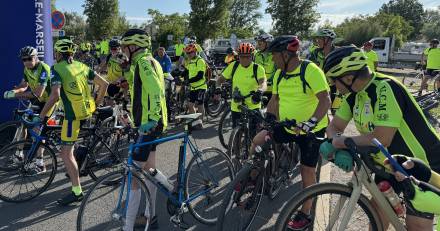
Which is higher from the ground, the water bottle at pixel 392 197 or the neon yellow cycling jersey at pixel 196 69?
the neon yellow cycling jersey at pixel 196 69

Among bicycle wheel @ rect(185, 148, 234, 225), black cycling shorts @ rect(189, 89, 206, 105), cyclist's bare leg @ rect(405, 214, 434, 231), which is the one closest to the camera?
cyclist's bare leg @ rect(405, 214, 434, 231)

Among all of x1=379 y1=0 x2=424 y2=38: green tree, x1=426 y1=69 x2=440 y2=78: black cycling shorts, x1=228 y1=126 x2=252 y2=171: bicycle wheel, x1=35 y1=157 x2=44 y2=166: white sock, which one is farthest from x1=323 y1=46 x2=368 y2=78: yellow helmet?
x1=379 y1=0 x2=424 y2=38: green tree

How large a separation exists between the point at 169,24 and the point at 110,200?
155 ft

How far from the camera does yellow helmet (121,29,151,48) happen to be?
3.82 meters

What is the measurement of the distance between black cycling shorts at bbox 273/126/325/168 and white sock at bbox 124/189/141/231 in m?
1.61

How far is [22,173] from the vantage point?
505 centimetres

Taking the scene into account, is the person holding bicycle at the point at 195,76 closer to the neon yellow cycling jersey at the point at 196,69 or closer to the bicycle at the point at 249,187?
the neon yellow cycling jersey at the point at 196,69

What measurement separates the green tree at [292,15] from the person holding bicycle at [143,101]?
39999 millimetres

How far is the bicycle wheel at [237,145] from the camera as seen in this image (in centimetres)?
570

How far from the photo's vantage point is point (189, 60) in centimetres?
926

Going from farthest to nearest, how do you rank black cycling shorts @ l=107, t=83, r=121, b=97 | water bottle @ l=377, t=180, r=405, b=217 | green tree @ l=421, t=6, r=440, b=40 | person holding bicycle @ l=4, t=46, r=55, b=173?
1. green tree @ l=421, t=6, r=440, b=40
2. black cycling shorts @ l=107, t=83, r=121, b=97
3. person holding bicycle @ l=4, t=46, r=55, b=173
4. water bottle @ l=377, t=180, r=405, b=217

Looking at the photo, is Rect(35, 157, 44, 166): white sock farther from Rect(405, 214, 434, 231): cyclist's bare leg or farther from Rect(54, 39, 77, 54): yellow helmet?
Rect(405, 214, 434, 231): cyclist's bare leg

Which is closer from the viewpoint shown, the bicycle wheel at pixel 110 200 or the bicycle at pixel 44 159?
the bicycle wheel at pixel 110 200

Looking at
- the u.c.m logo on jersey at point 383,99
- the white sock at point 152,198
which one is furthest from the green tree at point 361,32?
the u.c.m logo on jersey at point 383,99
